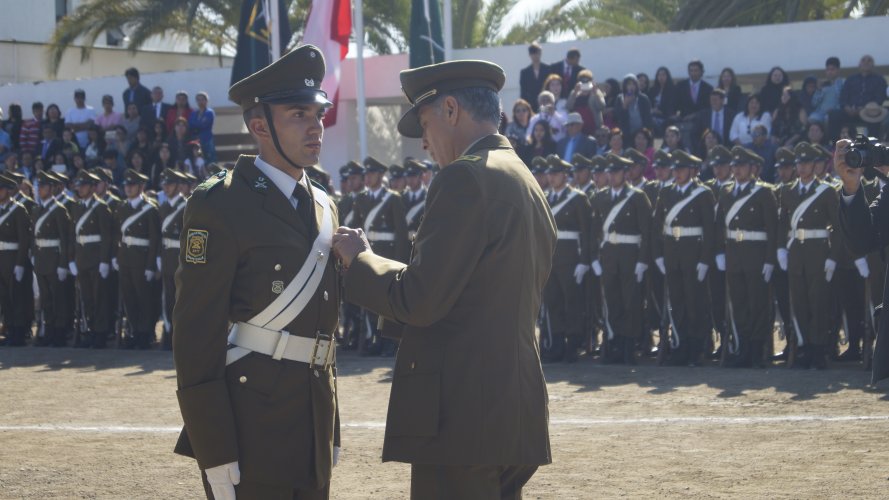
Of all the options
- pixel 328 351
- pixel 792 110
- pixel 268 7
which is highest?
pixel 268 7

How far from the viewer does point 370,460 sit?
7230 mm

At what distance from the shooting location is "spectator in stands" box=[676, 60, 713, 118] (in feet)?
48.3

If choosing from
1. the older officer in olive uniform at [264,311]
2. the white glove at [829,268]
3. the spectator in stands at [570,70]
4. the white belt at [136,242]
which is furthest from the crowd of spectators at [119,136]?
the older officer in olive uniform at [264,311]

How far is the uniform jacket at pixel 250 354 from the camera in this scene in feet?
11.8

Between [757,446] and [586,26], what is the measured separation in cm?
1543

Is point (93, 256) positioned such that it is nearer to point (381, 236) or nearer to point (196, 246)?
point (381, 236)

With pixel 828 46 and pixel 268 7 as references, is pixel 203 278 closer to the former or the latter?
pixel 828 46

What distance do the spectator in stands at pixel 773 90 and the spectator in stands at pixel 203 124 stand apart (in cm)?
804

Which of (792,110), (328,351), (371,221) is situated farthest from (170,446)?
(792,110)

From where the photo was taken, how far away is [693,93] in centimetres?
1484

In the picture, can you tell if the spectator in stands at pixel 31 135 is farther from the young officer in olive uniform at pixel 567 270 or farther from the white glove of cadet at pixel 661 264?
the white glove of cadet at pixel 661 264

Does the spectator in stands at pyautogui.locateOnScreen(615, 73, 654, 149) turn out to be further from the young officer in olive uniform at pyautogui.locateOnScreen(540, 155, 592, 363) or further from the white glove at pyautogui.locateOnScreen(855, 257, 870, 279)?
the white glove at pyautogui.locateOnScreen(855, 257, 870, 279)

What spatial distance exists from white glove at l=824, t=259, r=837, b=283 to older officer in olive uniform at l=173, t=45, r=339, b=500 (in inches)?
290

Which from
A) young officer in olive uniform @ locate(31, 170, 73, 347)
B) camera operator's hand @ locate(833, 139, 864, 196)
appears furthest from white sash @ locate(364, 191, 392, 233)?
camera operator's hand @ locate(833, 139, 864, 196)
